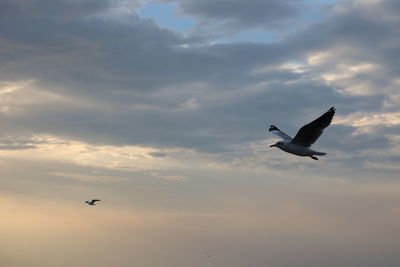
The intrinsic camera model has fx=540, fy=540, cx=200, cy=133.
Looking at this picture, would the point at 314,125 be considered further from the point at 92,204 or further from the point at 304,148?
the point at 92,204

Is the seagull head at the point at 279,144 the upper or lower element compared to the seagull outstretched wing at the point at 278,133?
lower

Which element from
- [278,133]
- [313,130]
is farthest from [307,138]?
[278,133]

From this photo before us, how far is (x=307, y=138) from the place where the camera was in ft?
219

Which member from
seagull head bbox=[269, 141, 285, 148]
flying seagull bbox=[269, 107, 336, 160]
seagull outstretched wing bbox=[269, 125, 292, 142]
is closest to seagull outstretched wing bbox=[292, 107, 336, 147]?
flying seagull bbox=[269, 107, 336, 160]

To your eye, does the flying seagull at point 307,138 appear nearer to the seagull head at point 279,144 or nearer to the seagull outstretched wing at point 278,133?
the seagull head at point 279,144

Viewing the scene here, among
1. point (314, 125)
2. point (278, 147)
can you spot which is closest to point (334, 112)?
point (314, 125)

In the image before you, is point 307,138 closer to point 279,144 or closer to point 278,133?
point 279,144

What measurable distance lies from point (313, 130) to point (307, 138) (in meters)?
1.70

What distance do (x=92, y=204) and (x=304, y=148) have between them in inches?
3080

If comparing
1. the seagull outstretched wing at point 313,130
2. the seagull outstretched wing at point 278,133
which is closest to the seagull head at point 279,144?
the seagull outstretched wing at point 313,130

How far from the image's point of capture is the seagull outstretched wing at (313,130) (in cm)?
6378

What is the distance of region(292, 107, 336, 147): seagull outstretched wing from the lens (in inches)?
2511

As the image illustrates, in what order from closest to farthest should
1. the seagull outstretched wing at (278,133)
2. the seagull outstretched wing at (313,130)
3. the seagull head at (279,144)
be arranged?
1. the seagull outstretched wing at (313,130)
2. the seagull head at (279,144)
3. the seagull outstretched wing at (278,133)

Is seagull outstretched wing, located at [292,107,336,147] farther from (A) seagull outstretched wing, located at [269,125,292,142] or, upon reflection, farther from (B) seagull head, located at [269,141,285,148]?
(A) seagull outstretched wing, located at [269,125,292,142]
